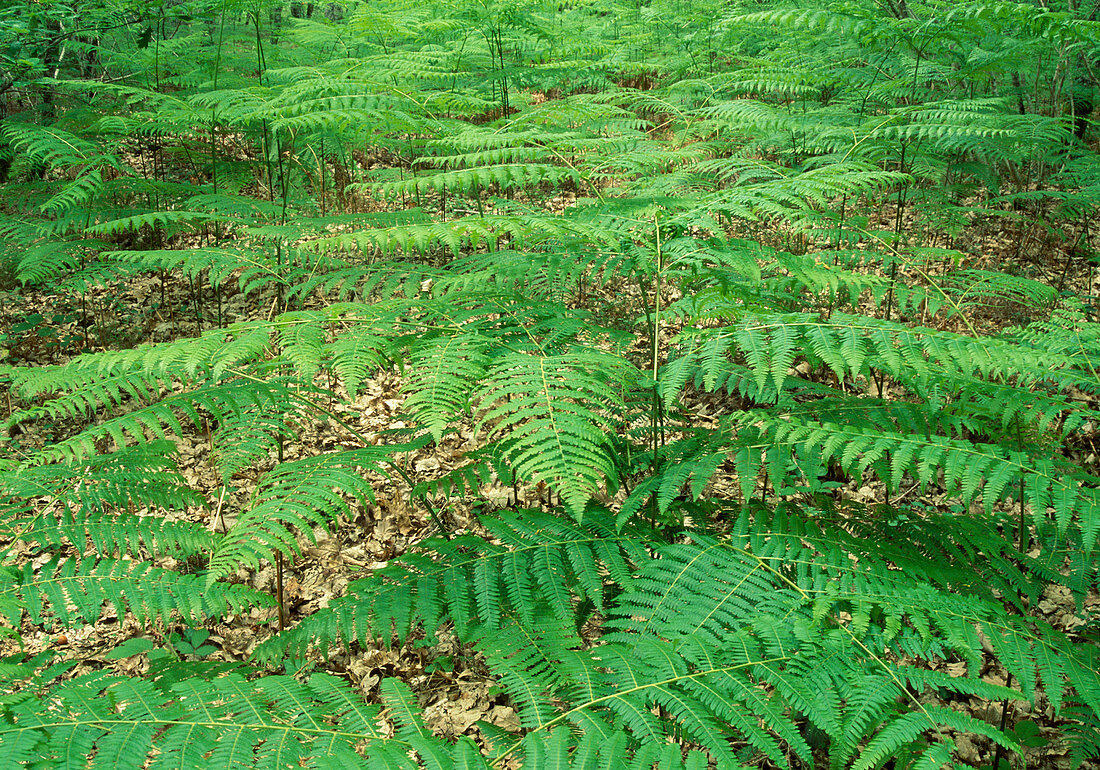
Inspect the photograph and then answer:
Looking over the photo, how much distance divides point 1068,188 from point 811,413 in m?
6.13

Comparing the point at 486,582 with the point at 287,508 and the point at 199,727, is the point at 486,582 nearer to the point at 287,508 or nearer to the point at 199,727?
the point at 287,508

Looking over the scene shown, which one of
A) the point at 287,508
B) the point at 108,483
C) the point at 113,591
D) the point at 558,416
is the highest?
the point at 558,416

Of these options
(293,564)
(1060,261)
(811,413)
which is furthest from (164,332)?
(1060,261)

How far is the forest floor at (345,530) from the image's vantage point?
3016 mm

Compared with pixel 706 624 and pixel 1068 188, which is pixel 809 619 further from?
pixel 1068 188

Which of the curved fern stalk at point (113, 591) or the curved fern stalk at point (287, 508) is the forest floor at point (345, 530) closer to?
the curved fern stalk at point (287, 508)

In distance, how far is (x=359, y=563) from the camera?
3906 mm

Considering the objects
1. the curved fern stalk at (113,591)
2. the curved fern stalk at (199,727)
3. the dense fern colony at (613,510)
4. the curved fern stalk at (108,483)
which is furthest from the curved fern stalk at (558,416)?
the curved fern stalk at (108,483)

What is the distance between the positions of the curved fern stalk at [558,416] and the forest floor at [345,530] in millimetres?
631

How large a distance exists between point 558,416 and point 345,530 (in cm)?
278

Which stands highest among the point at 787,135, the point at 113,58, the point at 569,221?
the point at 113,58

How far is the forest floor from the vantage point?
3.02 m

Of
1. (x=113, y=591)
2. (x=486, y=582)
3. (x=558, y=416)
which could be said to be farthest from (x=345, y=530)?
(x=558, y=416)

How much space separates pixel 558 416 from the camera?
1.89 metres
